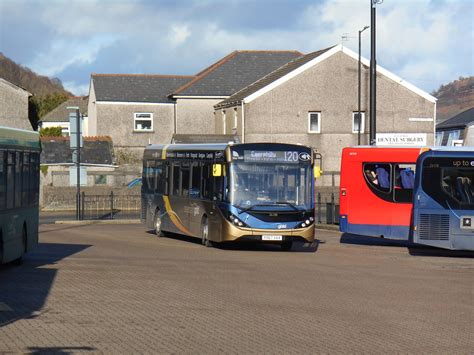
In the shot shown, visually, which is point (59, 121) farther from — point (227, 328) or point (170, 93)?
point (227, 328)

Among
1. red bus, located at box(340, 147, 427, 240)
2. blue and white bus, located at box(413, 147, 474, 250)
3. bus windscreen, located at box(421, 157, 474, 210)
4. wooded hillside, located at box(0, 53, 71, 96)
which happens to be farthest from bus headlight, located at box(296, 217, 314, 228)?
wooded hillside, located at box(0, 53, 71, 96)

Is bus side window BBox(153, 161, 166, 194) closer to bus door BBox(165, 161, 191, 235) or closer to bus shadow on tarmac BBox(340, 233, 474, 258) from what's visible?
bus door BBox(165, 161, 191, 235)

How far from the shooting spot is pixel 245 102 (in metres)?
56.0

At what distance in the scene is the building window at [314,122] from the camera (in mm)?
57531

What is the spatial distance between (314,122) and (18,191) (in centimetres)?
4055

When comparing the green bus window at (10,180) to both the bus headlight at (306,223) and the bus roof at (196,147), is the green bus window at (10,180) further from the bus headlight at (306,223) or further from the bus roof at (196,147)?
the bus headlight at (306,223)

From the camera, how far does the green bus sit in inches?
674

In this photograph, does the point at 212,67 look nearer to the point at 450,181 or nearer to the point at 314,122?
the point at 314,122

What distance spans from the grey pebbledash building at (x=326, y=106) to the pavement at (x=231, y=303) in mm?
33060

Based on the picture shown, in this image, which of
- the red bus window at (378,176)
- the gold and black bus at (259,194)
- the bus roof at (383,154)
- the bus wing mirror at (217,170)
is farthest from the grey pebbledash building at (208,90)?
the bus wing mirror at (217,170)

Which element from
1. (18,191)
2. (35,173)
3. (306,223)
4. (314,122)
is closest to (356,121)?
(314,122)

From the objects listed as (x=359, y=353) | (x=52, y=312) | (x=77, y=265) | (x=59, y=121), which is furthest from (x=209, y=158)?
(x=59, y=121)

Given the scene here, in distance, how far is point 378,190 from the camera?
27.6 metres

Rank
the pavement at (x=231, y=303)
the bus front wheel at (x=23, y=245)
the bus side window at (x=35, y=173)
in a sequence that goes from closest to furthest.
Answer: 1. the pavement at (x=231, y=303)
2. the bus front wheel at (x=23, y=245)
3. the bus side window at (x=35, y=173)
